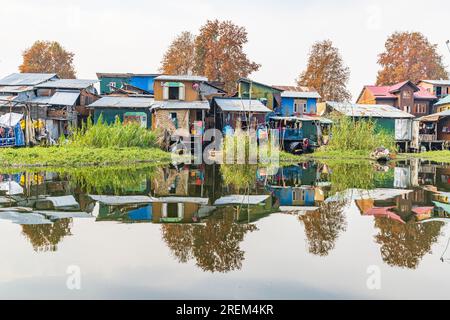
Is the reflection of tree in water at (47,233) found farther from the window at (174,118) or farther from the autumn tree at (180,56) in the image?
the autumn tree at (180,56)

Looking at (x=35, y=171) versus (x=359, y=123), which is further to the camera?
(x=359, y=123)

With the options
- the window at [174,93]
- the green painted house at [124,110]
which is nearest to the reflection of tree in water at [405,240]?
the window at [174,93]

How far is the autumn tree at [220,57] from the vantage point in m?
42.3

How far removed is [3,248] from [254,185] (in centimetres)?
841

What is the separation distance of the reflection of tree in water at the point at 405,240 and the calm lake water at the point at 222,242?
0.06 ft

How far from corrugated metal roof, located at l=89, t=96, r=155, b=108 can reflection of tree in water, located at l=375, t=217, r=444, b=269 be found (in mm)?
25197

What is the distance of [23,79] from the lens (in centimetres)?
3753

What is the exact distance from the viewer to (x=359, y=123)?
28.6m

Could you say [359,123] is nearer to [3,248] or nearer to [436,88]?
[436,88]

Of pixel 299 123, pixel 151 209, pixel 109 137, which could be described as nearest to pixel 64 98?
pixel 109 137

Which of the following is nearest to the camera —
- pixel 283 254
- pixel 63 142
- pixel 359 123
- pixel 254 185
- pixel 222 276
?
pixel 222 276

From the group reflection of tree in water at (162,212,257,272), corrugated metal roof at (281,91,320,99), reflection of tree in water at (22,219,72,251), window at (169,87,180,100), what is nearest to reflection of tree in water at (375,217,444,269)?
reflection of tree in water at (162,212,257,272)

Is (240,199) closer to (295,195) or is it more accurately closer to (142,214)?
(295,195)
